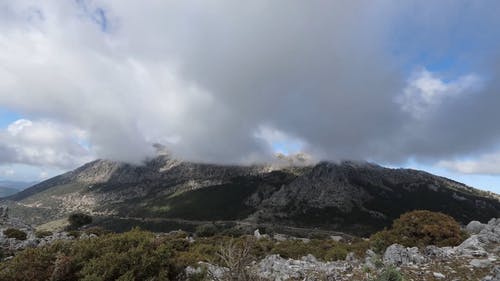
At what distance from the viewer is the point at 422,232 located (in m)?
29.8

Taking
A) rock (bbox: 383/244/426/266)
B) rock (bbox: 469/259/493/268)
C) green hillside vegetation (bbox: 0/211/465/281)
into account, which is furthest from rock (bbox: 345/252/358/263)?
green hillside vegetation (bbox: 0/211/465/281)

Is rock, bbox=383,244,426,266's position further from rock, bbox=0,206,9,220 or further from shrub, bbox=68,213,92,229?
shrub, bbox=68,213,92,229

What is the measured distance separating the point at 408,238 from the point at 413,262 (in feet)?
43.1

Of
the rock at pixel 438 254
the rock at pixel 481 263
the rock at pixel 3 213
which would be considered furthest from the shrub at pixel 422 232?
the rock at pixel 3 213

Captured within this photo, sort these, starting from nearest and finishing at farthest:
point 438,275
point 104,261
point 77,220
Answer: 1. point 104,261
2. point 438,275
3. point 77,220

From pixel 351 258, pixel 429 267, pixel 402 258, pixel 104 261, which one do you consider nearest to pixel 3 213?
pixel 351 258

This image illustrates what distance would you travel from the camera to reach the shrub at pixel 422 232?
28.0m

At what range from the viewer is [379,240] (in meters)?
29.5

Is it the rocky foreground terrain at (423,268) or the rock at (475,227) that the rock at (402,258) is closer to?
the rocky foreground terrain at (423,268)

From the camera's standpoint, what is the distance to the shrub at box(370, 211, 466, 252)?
28.0m

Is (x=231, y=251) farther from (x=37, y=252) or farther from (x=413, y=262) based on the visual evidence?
(x=413, y=262)

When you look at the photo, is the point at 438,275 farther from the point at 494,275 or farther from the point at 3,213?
the point at 3,213

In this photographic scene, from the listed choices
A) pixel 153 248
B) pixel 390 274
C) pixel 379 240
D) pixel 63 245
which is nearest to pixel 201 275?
pixel 153 248

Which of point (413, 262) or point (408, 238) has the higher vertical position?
point (408, 238)
